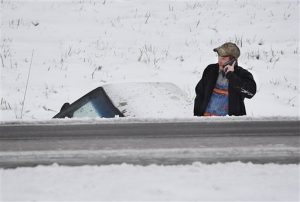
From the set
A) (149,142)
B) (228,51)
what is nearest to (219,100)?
(228,51)

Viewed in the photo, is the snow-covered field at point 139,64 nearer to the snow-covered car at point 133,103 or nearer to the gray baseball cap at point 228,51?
the snow-covered car at point 133,103

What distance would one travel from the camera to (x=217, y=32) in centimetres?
1348

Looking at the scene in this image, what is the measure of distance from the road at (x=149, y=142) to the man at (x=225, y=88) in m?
0.75

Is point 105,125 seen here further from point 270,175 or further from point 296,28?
point 296,28

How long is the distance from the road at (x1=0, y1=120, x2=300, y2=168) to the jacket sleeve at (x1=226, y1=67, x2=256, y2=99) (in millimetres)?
708

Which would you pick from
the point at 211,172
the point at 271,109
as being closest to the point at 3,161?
the point at 211,172

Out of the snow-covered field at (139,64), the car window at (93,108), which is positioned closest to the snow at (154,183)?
the snow-covered field at (139,64)

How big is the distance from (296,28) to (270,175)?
11.9 meters

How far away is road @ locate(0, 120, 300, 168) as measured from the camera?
3.25 meters

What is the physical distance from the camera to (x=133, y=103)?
5012 mm

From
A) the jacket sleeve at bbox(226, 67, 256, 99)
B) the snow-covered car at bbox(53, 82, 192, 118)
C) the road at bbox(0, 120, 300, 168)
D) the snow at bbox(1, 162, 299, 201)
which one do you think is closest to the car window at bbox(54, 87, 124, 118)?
the snow-covered car at bbox(53, 82, 192, 118)

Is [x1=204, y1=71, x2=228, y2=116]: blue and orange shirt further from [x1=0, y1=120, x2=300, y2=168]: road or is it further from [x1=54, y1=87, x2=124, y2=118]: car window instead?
[x1=54, y1=87, x2=124, y2=118]: car window

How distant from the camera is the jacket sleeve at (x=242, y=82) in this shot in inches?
197

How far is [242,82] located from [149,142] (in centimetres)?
180
